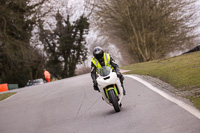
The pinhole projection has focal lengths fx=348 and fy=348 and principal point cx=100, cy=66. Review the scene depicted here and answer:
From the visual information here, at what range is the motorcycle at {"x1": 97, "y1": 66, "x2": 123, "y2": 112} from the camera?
28.0 feet

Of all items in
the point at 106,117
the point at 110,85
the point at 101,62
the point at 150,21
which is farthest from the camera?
the point at 150,21

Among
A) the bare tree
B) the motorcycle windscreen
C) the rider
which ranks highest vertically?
the bare tree

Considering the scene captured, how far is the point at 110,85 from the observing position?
870cm

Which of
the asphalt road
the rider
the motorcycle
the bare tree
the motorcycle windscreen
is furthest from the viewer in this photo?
the bare tree

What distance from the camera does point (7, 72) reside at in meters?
39.6

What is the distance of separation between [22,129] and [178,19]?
3349cm

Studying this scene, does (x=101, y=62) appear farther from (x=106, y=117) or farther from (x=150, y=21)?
(x=150, y=21)

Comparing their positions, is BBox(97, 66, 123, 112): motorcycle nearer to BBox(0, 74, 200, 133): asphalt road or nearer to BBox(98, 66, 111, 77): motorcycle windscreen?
BBox(98, 66, 111, 77): motorcycle windscreen

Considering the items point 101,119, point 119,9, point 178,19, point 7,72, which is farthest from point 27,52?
point 101,119

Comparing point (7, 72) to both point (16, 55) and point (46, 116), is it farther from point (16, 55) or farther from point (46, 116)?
point (46, 116)

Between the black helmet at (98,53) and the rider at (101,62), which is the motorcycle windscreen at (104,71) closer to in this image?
the rider at (101,62)

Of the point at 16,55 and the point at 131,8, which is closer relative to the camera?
the point at 16,55

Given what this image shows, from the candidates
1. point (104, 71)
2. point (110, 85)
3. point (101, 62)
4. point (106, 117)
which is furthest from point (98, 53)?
point (106, 117)

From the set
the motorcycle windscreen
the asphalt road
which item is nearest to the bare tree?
the asphalt road
